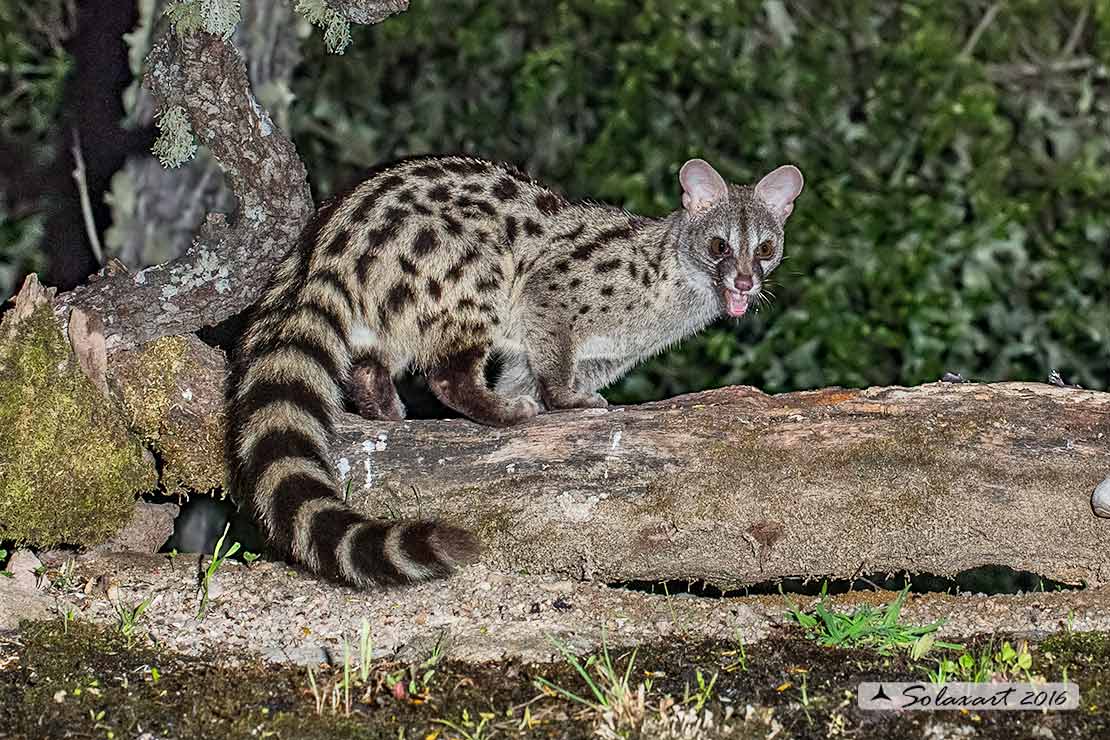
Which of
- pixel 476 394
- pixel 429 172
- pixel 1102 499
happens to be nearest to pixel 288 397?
pixel 476 394

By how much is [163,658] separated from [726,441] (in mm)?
1644

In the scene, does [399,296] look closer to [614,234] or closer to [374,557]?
[614,234]

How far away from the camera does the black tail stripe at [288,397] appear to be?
14.0 ft

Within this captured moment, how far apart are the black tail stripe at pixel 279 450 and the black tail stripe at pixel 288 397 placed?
0.13 metres

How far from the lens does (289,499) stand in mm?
3920

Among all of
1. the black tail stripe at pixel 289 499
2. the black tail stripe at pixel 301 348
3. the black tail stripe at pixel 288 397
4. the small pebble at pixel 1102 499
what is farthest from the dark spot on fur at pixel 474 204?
the small pebble at pixel 1102 499

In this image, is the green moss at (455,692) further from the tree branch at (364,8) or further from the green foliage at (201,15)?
the tree branch at (364,8)

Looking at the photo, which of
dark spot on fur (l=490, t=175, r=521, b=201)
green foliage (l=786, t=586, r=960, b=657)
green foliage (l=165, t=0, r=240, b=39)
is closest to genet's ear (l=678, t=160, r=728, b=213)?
dark spot on fur (l=490, t=175, r=521, b=201)

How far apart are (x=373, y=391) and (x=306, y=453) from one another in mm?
784

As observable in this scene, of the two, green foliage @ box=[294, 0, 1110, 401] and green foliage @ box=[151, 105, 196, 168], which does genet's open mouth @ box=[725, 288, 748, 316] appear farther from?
green foliage @ box=[151, 105, 196, 168]

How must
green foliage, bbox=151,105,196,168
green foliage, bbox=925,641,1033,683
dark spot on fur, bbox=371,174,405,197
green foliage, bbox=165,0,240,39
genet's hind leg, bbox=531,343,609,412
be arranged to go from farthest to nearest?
genet's hind leg, bbox=531,343,609,412
dark spot on fur, bbox=371,174,405,197
green foliage, bbox=151,105,196,168
green foliage, bbox=165,0,240,39
green foliage, bbox=925,641,1033,683

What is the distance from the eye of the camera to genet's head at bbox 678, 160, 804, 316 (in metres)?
5.11

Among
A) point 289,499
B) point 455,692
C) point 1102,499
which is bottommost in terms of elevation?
point 455,692

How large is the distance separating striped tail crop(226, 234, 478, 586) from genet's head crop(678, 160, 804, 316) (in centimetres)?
130
